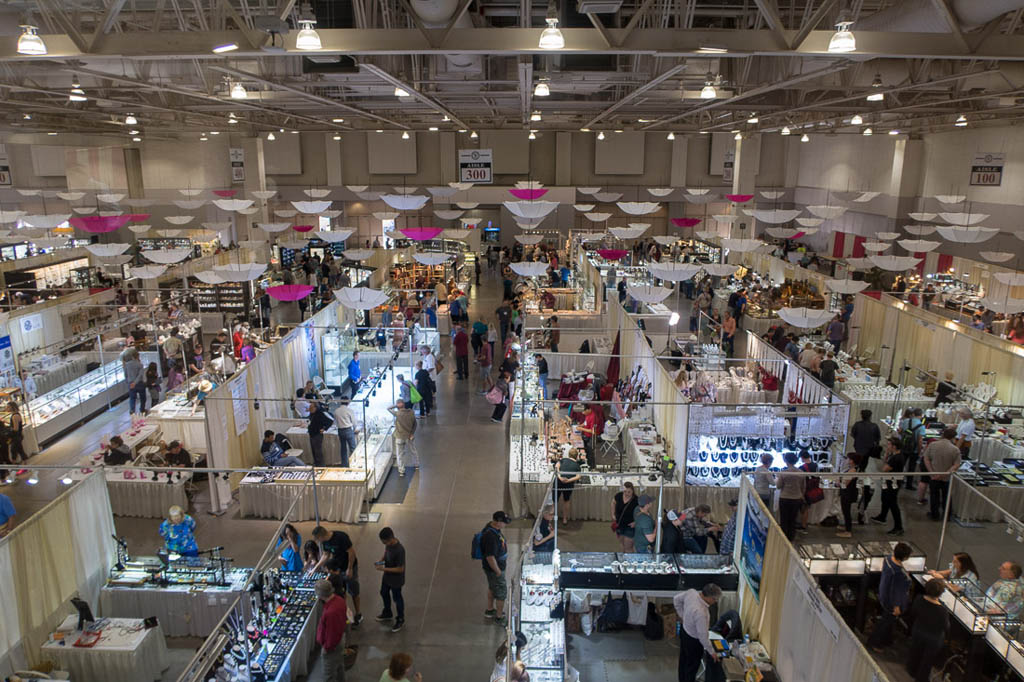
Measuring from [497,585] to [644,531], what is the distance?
5.66 feet

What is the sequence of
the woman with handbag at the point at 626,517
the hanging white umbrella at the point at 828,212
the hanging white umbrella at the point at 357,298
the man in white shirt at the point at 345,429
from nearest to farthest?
the woman with handbag at the point at 626,517 → the man in white shirt at the point at 345,429 → the hanging white umbrella at the point at 357,298 → the hanging white umbrella at the point at 828,212

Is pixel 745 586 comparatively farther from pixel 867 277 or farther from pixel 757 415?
pixel 867 277

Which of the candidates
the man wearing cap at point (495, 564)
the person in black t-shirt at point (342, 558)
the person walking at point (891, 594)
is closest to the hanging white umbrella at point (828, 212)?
the person walking at point (891, 594)

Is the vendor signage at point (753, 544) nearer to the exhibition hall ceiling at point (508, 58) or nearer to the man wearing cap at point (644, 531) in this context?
the man wearing cap at point (644, 531)

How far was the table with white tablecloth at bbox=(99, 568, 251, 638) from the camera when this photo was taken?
7070 millimetres

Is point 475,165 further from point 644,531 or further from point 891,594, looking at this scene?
point 891,594

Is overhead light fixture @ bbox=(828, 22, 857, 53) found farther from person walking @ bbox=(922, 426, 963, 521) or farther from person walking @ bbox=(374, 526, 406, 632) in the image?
person walking @ bbox=(374, 526, 406, 632)

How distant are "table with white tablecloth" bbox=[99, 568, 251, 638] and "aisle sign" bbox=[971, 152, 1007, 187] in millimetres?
22704

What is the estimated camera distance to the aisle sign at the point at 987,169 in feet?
65.8

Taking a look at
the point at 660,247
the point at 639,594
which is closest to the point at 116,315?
the point at 639,594

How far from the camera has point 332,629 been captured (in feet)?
19.9

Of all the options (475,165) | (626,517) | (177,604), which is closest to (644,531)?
(626,517)

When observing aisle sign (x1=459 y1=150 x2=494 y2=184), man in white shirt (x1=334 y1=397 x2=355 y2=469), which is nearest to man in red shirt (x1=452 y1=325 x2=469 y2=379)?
man in white shirt (x1=334 y1=397 x2=355 y2=469)

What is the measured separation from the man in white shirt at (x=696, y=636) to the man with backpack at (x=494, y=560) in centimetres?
185
